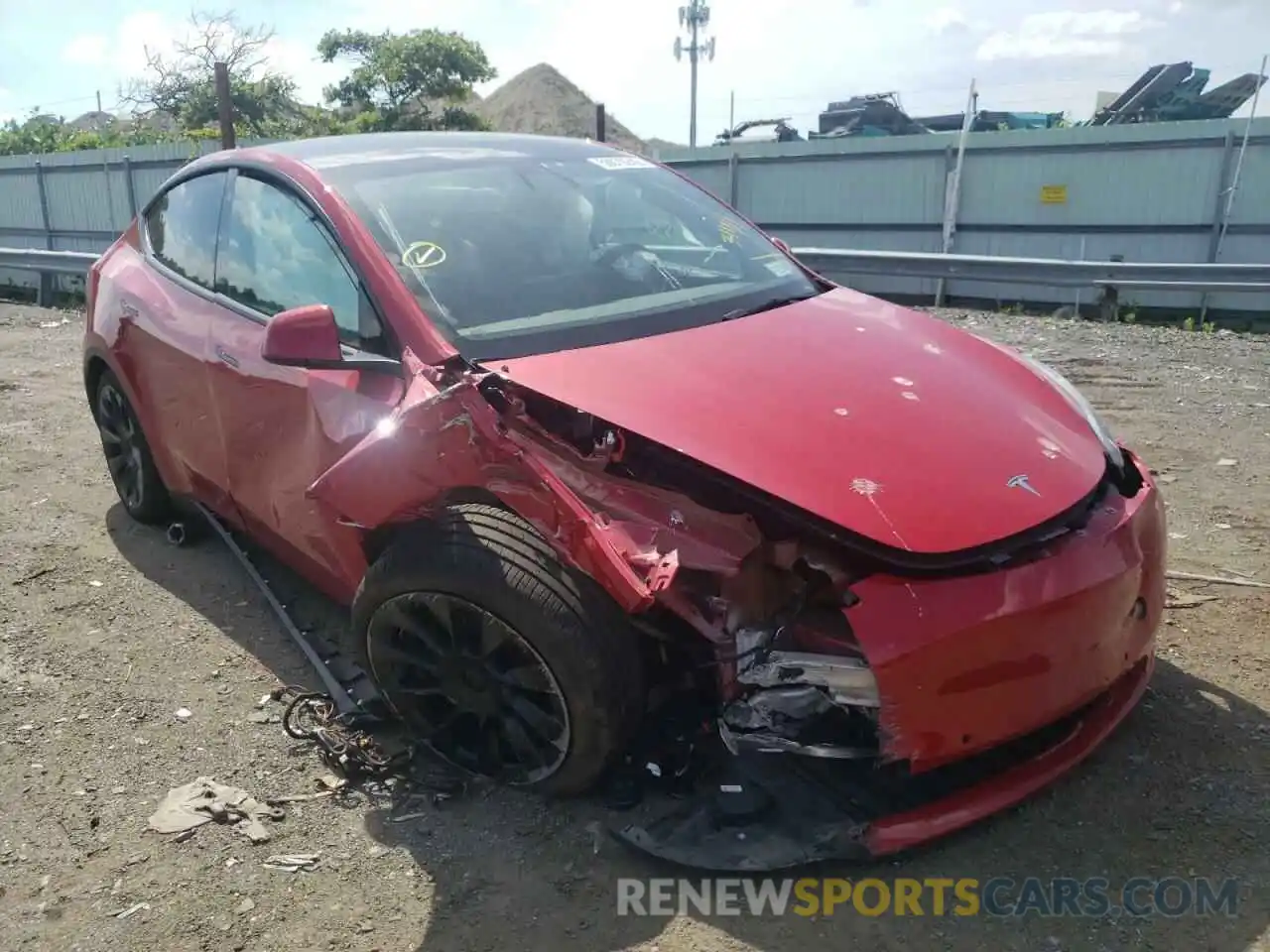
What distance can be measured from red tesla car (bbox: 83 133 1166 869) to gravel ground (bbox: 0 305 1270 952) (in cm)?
17

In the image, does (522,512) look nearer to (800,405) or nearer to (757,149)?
(800,405)

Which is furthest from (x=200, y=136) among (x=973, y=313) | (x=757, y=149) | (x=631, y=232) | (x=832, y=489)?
(x=832, y=489)

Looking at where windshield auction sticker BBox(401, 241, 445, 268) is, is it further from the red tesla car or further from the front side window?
the front side window

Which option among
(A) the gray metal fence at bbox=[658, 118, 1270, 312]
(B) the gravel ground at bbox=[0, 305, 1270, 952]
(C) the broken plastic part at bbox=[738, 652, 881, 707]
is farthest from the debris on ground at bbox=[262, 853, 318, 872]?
(A) the gray metal fence at bbox=[658, 118, 1270, 312]

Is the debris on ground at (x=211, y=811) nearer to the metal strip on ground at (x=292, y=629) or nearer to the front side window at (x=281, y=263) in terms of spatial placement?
the metal strip on ground at (x=292, y=629)

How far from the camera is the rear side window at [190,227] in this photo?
3.95 m

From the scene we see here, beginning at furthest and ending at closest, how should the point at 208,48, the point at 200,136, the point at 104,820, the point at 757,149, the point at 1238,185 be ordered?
1. the point at 208,48
2. the point at 200,136
3. the point at 757,149
4. the point at 1238,185
5. the point at 104,820

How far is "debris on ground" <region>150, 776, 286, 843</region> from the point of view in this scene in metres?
2.75

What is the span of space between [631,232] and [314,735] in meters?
1.95

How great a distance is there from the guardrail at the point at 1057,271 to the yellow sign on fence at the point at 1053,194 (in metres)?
4.41

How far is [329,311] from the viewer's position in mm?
2949

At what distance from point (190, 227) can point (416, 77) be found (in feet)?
123

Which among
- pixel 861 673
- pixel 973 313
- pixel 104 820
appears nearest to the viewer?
pixel 861 673

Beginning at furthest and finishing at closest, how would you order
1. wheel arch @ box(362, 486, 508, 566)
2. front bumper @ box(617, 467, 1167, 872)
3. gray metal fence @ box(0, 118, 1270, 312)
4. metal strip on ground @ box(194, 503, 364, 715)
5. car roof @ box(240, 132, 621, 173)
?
gray metal fence @ box(0, 118, 1270, 312)
car roof @ box(240, 132, 621, 173)
metal strip on ground @ box(194, 503, 364, 715)
wheel arch @ box(362, 486, 508, 566)
front bumper @ box(617, 467, 1167, 872)
